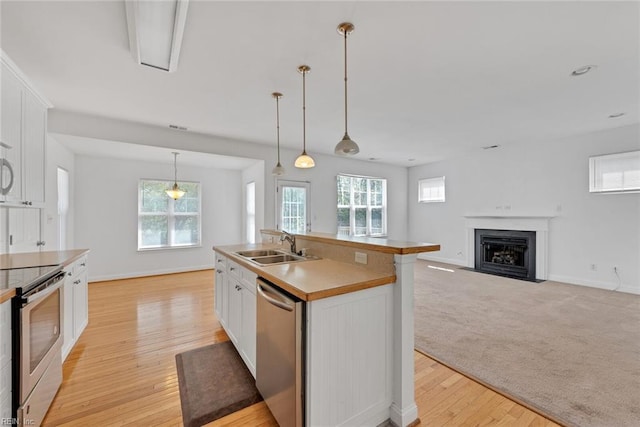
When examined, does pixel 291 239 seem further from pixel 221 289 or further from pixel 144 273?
pixel 144 273

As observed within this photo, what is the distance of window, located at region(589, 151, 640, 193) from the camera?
4.32m

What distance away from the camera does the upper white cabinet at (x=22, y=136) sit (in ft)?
7.41

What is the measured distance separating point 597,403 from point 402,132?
4.03m

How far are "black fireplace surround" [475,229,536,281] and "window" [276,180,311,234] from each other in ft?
13.4

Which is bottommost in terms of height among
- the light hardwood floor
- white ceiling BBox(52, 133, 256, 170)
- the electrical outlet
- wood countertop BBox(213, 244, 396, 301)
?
the light hardwood floor

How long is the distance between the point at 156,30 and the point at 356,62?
1663 millimetres

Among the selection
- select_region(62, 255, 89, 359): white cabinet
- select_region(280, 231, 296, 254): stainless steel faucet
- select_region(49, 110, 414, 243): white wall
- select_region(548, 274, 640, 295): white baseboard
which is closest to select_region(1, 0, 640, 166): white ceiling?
select_region(49, 110, 414, 243): white wall

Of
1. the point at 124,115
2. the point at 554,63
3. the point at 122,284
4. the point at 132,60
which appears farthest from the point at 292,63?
the point at 122,284

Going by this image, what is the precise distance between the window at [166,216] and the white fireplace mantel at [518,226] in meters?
6.54

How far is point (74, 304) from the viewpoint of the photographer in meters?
2.57

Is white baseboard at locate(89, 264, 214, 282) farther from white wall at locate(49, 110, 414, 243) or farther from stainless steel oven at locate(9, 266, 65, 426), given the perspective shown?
stainless steel oven at locate(9, 266, 65, 426)

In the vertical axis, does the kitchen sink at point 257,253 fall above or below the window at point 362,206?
below

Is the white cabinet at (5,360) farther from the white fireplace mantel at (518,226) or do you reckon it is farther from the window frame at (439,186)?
the window frame at (439,186)

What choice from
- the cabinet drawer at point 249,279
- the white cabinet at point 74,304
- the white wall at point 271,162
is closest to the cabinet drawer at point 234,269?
the cabinet drawer at point 249,279
